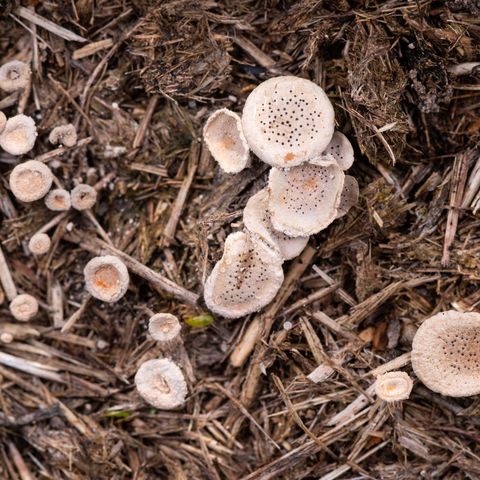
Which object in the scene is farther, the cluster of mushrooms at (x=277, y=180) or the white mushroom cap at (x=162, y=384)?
the white mushroom cap at (x=162, y=384)

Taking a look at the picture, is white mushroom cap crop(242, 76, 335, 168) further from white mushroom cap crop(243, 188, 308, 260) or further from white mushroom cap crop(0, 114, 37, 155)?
white mushroom cap crop(0, 114, 37, 155)

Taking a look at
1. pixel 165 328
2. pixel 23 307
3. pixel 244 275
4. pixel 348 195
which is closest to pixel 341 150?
pixel 348 195

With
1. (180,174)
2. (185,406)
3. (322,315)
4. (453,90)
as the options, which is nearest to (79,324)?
(185,406)

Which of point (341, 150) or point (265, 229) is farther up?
point (341, 150)

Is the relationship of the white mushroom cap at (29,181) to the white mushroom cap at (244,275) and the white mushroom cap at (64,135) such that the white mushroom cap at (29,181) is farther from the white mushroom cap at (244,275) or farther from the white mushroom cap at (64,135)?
the white mushroom cap at (244,275)

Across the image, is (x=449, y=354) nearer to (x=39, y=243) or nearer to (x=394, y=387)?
(x=394, y=387)

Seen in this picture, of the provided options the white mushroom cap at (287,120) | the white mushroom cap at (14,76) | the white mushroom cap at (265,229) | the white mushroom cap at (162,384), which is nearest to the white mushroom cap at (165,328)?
the white mushroom cap at (162,384)

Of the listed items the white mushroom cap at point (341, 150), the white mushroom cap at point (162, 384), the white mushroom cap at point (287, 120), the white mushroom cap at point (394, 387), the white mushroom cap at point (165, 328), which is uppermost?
the white mushroom cap at point (287, 120)

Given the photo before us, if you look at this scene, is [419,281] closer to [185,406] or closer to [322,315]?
[322,315]
